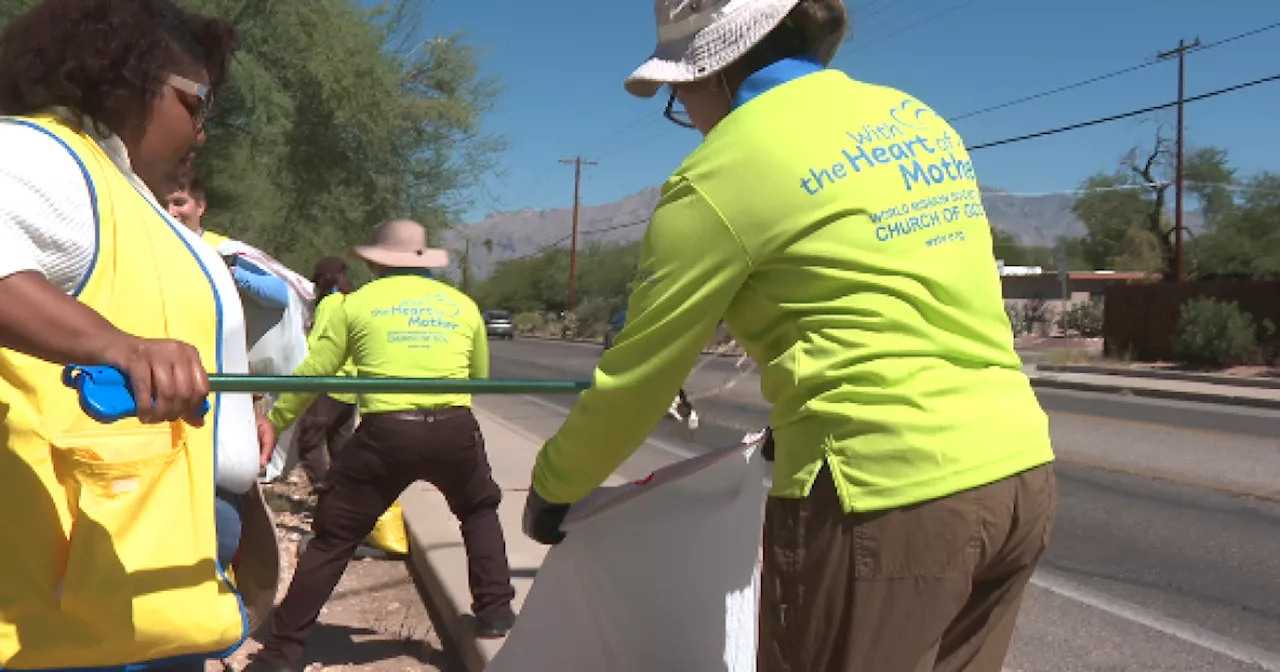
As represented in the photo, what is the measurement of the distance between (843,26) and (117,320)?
4.28ft

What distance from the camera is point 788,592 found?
1697mm

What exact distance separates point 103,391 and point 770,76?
3.70ft

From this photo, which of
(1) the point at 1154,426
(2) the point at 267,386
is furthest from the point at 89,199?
(1) the point at 1154,426

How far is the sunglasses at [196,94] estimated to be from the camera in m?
1.94

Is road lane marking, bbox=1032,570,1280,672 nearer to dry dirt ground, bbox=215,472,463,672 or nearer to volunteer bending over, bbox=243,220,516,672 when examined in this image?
volunteer bending over, bbox=243,220,516,672

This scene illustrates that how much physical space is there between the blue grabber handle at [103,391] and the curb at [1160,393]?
18.5 m

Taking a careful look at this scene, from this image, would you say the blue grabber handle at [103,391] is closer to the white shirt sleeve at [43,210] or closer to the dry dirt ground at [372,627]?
the white shirt sleeve at [43,210]

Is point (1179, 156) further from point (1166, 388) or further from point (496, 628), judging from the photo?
point (496, 628)

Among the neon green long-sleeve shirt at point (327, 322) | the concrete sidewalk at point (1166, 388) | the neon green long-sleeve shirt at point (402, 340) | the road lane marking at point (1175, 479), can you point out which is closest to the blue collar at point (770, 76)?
the neon green long-sleeve shirt at point (327, 322)

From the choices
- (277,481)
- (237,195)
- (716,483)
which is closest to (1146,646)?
(716,483)

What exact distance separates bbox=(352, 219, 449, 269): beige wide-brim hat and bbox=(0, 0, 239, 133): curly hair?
2.68 metres

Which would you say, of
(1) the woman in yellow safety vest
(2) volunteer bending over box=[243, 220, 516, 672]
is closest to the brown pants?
(1) the woman in yellow safety vest

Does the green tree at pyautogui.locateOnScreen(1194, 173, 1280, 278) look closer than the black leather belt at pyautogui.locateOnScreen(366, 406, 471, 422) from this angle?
No

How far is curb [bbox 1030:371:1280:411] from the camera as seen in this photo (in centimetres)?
1730
